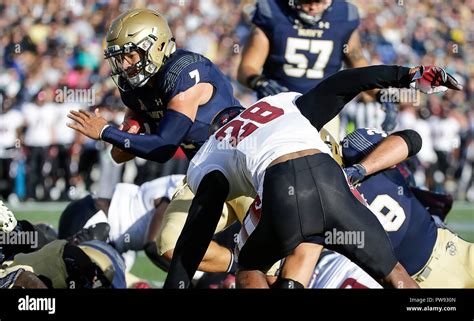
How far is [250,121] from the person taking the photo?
14.0 ft

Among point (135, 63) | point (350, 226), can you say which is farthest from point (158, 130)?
point (350, 226)

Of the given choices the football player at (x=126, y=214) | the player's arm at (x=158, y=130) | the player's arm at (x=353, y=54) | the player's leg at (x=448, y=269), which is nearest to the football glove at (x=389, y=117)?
the player's arm at (x=353, y=54)

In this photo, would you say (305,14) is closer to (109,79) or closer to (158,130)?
(158,130)

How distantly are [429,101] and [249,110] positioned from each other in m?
11.0

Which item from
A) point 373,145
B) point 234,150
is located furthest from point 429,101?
point 234,150

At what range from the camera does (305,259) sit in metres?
4.25

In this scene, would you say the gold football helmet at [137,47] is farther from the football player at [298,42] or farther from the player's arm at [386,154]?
the football player at [298,42]

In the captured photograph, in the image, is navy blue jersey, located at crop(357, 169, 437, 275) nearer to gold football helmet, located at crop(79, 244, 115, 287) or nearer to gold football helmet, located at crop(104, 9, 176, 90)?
gold football helmet, located at crop(104, 9, 176, 90)

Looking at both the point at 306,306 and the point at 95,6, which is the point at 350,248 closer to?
the point at 306,306

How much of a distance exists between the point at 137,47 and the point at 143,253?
13.9 ft

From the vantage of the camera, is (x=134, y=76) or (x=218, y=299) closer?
(x=218, y=299)

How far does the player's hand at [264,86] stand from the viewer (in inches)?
257

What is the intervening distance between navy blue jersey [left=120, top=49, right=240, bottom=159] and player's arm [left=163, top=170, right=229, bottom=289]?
3.29ft

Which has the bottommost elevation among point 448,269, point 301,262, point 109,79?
point 109,79
